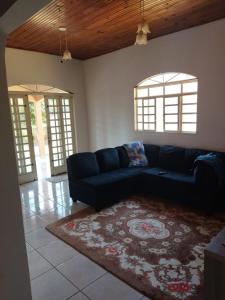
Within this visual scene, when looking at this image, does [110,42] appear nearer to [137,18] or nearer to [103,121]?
[137,18]

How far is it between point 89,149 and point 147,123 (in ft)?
6.89

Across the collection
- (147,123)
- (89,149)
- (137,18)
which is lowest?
(89,149)

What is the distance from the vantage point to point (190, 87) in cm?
413

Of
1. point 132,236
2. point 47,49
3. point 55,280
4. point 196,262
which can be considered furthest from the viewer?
point 47,49

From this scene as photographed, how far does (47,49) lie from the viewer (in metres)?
4.83

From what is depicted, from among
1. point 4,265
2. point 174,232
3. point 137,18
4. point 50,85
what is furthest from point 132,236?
point 50,85

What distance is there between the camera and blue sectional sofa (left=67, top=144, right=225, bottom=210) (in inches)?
125

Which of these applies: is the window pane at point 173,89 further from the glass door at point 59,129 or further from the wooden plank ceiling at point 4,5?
the wooden plank ceiling at point 4,5

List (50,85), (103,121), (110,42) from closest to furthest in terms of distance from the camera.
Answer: (110,42), (50,85), (103,121)

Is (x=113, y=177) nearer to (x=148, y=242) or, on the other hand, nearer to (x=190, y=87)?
(x=148, y=242)

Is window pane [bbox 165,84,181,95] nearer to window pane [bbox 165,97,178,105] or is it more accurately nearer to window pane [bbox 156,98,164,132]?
window pane [bbox 165,97,178,105]

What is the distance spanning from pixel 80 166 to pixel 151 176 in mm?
1257

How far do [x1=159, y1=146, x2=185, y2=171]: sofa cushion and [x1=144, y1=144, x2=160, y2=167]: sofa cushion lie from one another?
0.47 feet

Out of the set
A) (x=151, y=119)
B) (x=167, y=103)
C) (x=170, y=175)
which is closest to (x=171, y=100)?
(x=167, y=103)
